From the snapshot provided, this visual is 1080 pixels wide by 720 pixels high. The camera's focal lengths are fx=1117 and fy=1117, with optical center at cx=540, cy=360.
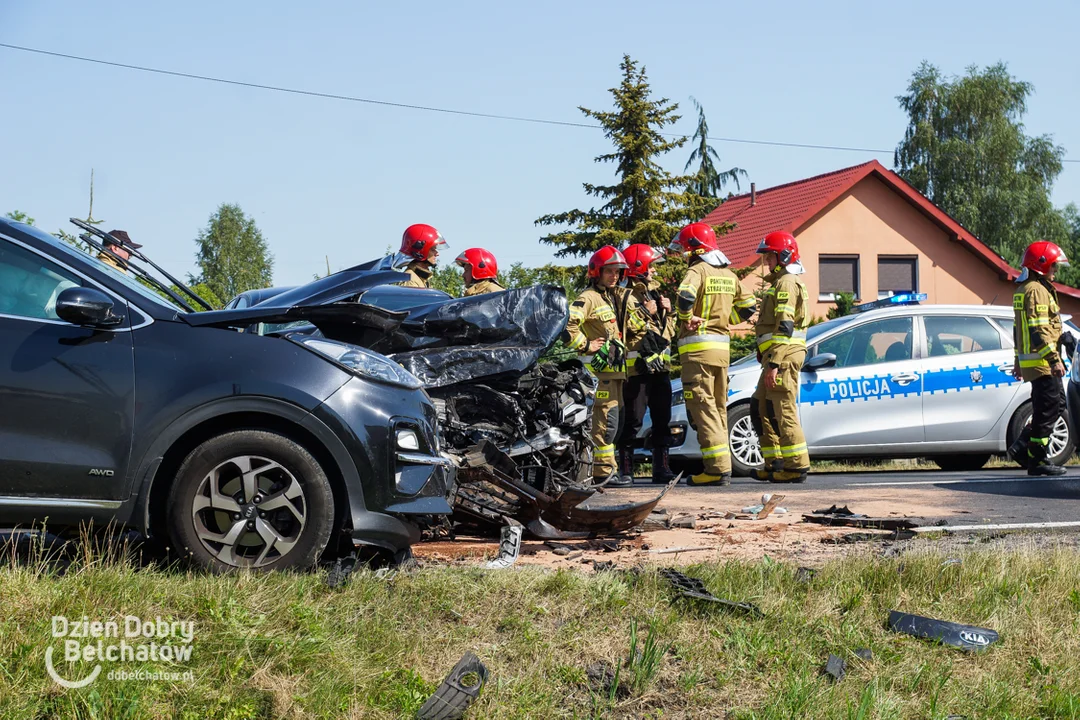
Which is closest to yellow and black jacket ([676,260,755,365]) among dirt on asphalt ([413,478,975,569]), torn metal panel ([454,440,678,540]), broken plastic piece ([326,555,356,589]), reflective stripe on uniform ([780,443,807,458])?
reflective stripe on uniform ([780,443,807,458])

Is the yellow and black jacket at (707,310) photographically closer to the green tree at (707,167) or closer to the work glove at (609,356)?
the work glove at (609,356)

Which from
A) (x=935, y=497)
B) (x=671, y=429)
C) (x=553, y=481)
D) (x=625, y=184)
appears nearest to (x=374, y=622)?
(x=553, y=481)

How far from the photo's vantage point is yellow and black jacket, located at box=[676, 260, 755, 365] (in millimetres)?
10125

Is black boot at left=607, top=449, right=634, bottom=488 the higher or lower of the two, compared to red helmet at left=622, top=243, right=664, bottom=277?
lower

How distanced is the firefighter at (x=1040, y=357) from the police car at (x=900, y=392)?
2.69 ft

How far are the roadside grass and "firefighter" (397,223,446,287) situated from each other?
15.7 feet

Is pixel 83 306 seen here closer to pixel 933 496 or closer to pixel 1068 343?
pixel 933 496

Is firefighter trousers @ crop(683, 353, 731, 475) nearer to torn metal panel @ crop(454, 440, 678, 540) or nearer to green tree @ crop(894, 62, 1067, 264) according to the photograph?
torn metal panel @ crop(454, 440, 678, 540)

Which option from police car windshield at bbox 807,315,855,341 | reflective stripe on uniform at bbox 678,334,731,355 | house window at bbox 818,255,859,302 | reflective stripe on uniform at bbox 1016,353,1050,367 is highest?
house window at bbox 818,255,859,302

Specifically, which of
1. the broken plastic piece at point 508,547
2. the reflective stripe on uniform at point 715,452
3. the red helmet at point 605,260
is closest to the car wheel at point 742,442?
the reflective stripe on uniform at point 715,452

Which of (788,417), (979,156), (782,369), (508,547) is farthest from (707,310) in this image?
(979,156)

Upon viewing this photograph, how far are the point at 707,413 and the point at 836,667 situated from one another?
5952mm

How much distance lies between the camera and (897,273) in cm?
3338

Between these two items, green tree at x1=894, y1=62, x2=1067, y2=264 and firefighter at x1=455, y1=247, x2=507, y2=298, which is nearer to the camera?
firefighter at x1=455, y1=247, x2=507, y2=298
